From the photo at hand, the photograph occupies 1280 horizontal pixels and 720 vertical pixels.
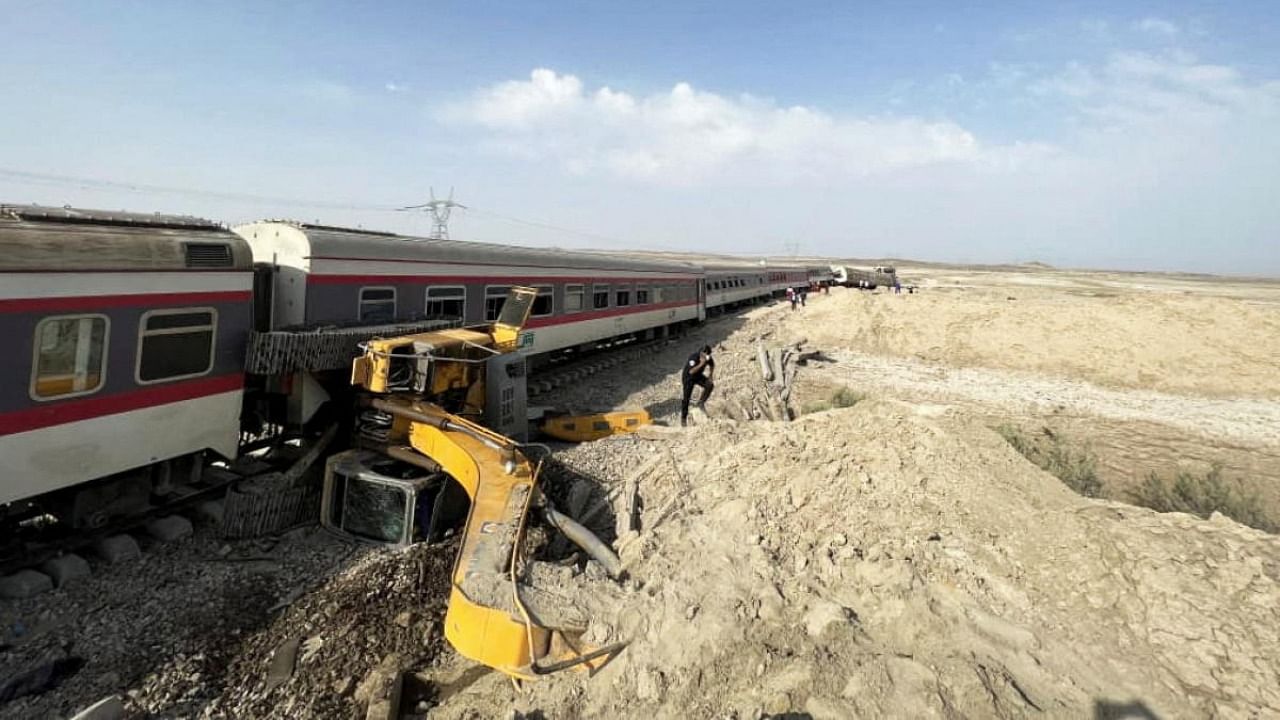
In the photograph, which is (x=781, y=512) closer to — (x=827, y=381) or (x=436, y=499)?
(x=436, y=499)

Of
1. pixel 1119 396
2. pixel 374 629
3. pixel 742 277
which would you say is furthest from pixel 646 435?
pixel 742 277

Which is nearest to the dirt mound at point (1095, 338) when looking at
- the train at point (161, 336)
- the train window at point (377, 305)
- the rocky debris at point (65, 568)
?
the train window at point (377, 305)

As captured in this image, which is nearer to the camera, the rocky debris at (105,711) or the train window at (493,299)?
the rocky debris at (105,711)

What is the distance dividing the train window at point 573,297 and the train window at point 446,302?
4.10 metres

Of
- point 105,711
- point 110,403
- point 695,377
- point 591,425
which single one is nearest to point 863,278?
point 695,377

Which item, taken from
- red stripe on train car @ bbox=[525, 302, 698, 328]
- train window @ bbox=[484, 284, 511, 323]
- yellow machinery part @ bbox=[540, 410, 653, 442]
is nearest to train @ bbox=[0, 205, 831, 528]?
yellow machinery part @ bbox=[540, 410, 653, 442]

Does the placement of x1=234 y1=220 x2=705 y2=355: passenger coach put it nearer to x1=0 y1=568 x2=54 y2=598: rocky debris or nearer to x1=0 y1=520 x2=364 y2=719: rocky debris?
x1=0 y1=520 x2=364 y2=719: rocky debris

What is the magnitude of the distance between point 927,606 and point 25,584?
809cm

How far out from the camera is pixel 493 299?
41.6ft

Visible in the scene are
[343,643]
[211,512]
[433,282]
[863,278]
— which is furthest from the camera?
[863,278]

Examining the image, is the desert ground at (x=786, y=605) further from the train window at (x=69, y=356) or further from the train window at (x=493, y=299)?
the train window at (x=493, y=299)

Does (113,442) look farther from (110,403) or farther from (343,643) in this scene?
(343,643)

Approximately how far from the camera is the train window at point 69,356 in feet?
17.7

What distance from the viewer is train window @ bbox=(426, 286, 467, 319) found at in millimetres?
10763
